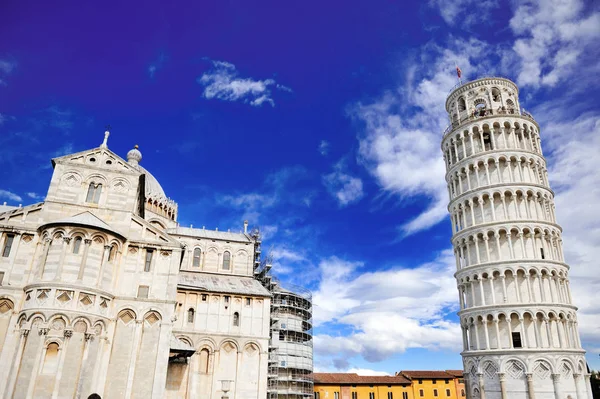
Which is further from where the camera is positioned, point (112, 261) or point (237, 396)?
point (237, 396)

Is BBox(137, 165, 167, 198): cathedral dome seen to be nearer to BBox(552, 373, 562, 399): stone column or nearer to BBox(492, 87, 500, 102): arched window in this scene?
BBox(492, 87, 500, 102): arched window

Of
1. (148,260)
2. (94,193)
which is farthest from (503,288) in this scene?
(94,193)

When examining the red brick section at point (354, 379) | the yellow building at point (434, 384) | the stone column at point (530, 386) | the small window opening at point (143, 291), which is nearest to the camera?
the small window opening at point (143, 291)

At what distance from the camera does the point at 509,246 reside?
116 ft

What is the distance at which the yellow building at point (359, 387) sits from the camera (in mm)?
63094

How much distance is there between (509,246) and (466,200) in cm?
554

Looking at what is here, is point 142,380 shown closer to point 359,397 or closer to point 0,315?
point 0,315

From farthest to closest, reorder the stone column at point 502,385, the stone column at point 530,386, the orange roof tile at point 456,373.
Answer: the orange roof tile at point 456,373, the stone column at point 502,385, the stone column at point 530,386

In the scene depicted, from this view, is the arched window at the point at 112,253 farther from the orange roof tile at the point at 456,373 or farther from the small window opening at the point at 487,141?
the orange roof tile at the point at 456,373

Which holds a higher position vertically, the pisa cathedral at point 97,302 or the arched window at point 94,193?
the arched window at point 94,193

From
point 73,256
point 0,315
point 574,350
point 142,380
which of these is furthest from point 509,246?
point 0,315

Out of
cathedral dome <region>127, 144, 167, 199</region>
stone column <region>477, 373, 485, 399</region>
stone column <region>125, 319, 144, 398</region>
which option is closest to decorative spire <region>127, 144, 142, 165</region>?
cathedral dome <region>127, 144, 167, 199</region>

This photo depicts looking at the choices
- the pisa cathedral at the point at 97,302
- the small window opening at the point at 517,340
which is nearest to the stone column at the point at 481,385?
the small window opening at the point at 517,340

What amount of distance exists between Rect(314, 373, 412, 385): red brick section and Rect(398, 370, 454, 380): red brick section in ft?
3.00
